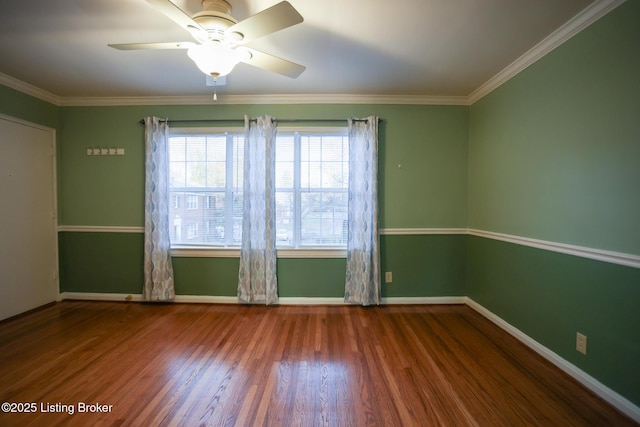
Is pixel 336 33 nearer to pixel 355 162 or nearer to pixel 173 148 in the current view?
pixel 355 162

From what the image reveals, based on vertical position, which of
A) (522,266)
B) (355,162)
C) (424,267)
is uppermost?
(355,162)

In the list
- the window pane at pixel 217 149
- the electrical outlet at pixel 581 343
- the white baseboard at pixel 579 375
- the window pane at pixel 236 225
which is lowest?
the white baseboard at pixel 579 375

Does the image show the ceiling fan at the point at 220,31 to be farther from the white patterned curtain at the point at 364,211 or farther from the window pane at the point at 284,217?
the window pane at the point at 284,217

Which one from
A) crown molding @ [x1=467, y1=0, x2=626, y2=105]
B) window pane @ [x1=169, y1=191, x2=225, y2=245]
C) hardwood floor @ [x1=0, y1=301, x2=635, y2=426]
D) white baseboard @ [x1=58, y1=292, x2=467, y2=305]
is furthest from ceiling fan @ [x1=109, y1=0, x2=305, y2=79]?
white baseboard @ [x1=58, y1=292, x2=467, y2=305]

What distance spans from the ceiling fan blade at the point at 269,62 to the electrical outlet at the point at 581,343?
2.78m

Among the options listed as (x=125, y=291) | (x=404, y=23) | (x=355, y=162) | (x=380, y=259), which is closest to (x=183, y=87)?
(x=355, y=162)

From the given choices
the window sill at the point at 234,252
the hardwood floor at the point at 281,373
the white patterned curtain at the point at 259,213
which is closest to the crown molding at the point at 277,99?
the white patterned curtain at the point at 259,213

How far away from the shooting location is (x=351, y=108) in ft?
9.94

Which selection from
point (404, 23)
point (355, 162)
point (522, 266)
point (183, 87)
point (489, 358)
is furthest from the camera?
point (355, 162)

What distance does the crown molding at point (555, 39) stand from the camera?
1588mm

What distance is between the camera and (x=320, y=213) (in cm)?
310

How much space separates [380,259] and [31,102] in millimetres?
4539

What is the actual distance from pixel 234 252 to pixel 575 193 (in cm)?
329

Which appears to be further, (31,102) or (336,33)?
(31,102)
